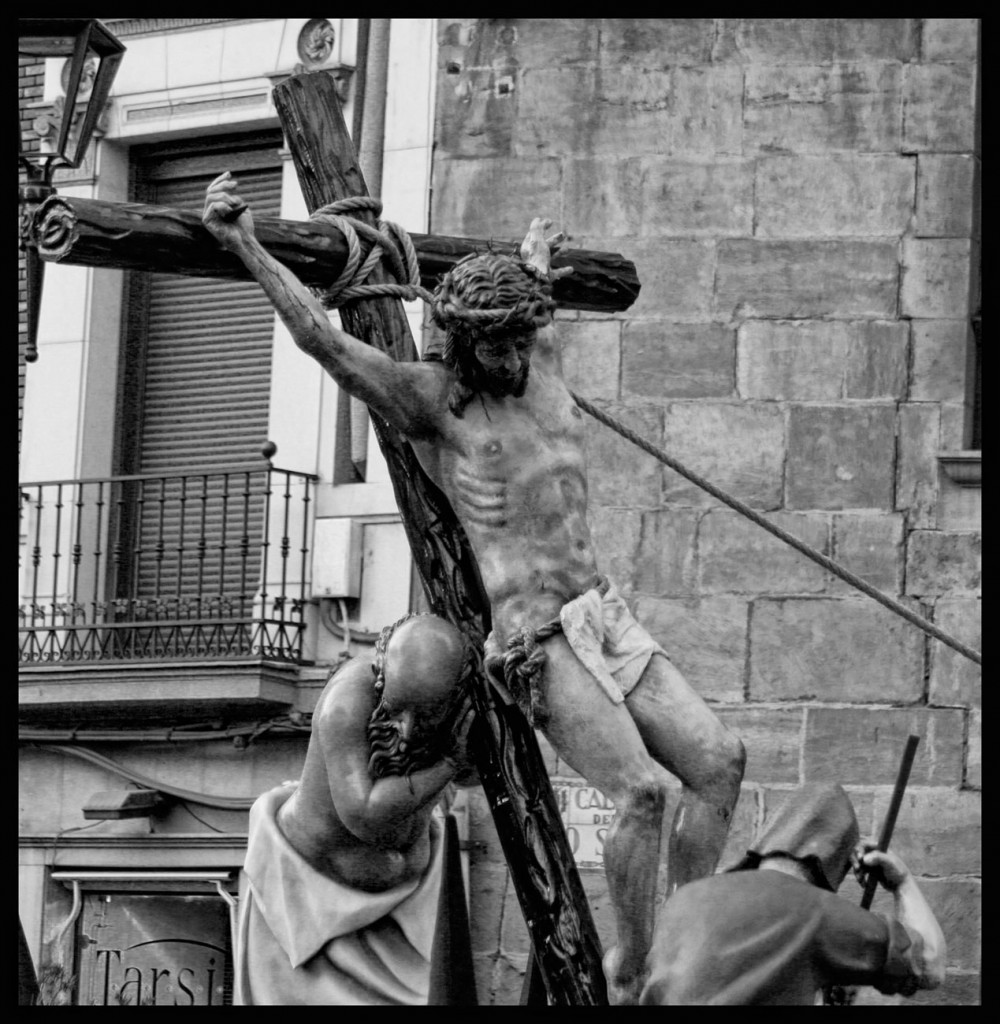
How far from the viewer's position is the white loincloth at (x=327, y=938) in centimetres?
794

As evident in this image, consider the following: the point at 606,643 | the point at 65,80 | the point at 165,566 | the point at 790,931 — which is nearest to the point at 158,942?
the point at 165,566

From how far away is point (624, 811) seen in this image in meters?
7.72

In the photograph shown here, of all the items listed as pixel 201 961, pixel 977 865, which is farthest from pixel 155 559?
pixel 977 865

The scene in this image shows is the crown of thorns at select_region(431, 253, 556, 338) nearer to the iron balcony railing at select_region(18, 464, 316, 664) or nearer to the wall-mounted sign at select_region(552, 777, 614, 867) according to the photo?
the wall-mounted sign at select_region(552, 777, 614, 867)

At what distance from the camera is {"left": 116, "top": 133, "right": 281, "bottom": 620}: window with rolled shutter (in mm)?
16953

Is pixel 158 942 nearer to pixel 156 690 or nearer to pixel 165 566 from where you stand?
pixel 156 690

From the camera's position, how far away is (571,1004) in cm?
809

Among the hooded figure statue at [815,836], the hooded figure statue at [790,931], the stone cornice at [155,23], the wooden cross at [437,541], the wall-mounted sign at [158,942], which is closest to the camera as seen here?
the hooded figure statue at [790,931]

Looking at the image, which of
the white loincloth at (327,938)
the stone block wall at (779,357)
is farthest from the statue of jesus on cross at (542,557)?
the stone block wall at (779,357)

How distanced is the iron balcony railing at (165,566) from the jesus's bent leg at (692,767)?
8390 millimetres

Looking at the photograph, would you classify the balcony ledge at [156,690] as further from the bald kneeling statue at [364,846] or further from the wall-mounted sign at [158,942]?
the bald kneeling statue at [364,846]

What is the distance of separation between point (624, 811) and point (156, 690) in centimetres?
900

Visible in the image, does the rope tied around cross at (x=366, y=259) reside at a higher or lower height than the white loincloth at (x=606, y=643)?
higher
